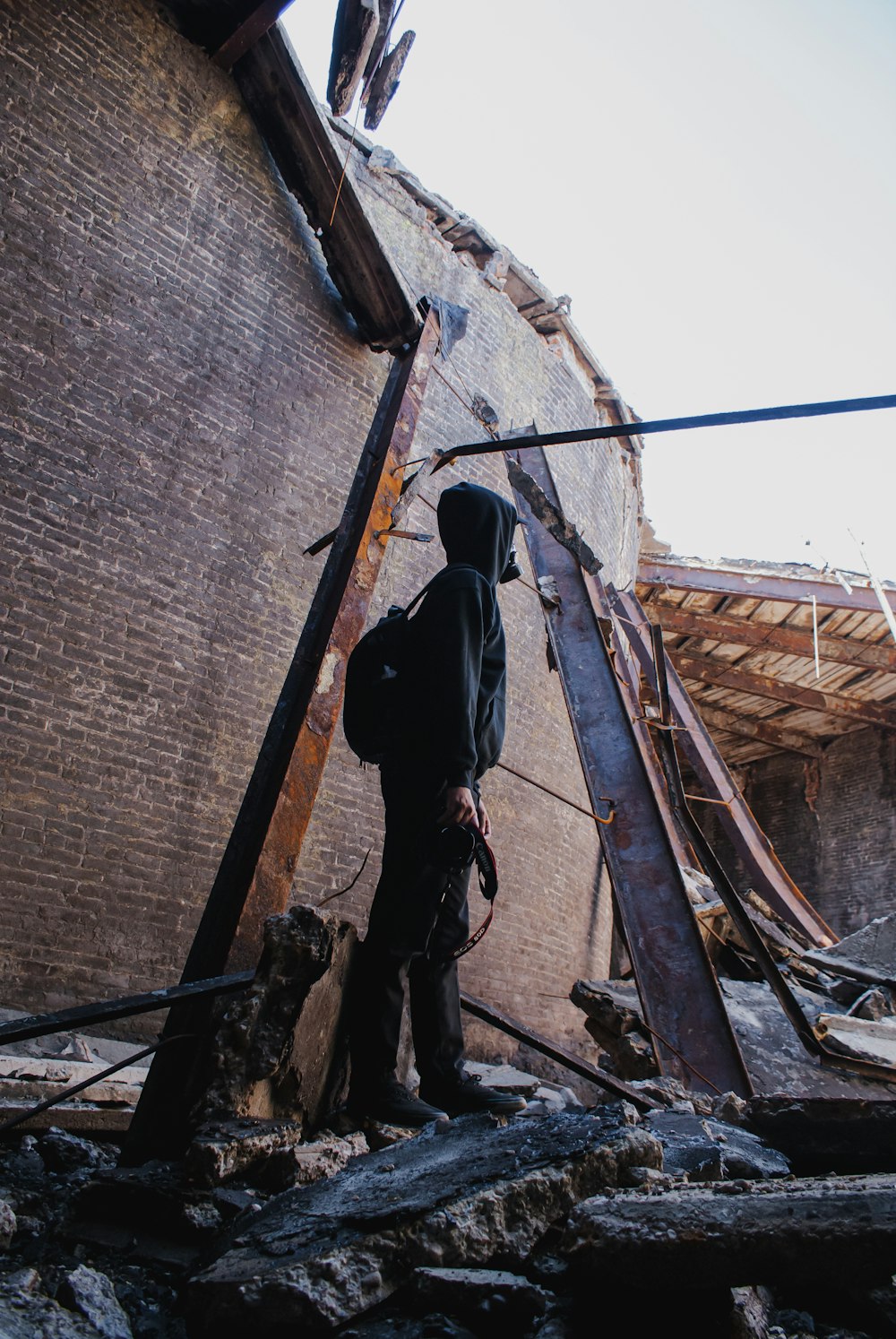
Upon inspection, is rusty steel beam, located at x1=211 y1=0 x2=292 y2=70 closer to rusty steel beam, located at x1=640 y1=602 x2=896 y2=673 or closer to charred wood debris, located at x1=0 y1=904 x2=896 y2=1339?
charred wood debris, located at x1=0 y1=904 x2=896 y2=1339

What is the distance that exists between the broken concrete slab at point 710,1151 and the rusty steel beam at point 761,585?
390 inches

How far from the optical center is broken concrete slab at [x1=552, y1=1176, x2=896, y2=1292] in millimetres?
1057

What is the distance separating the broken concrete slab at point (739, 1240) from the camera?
106 centimetres

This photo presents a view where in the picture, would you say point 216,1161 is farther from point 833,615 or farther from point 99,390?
point 833,615

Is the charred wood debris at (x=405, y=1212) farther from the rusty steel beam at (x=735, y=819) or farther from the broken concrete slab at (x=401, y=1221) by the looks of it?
the rusty steel beam at (x=735, y=819)

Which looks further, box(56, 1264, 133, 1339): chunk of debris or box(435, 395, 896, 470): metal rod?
box(435, 395, 896, 470): metal rod

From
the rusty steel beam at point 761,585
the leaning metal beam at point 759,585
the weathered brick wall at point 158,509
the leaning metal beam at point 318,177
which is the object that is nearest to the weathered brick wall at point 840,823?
the rusty steel beam at point 761,585

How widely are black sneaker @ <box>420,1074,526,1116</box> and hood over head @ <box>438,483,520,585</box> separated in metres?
1.48

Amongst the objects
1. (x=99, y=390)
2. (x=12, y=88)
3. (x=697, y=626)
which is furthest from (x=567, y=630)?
(x=697, y=626)

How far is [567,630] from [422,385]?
1620 mm

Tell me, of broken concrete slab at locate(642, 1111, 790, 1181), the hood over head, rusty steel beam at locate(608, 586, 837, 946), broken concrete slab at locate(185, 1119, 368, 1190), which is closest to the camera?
broken concrete slab at locate(185, 1119, 368, 1190)

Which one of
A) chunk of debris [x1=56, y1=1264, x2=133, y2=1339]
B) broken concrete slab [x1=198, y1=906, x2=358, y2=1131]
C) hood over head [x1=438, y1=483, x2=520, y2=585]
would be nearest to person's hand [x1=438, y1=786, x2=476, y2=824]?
broken concrete slab [x1=198, y1=906, x2=358, y2=1131]

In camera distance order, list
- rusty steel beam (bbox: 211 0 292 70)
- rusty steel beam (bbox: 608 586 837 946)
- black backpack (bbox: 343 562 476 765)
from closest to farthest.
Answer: black backpack (bbox: 343 562 476 765) < rusty steel beam (bbox: 211 0 292 70) < rusty steel beam (bbox: 608 586 837 946)

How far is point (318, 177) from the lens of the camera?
303 inches
